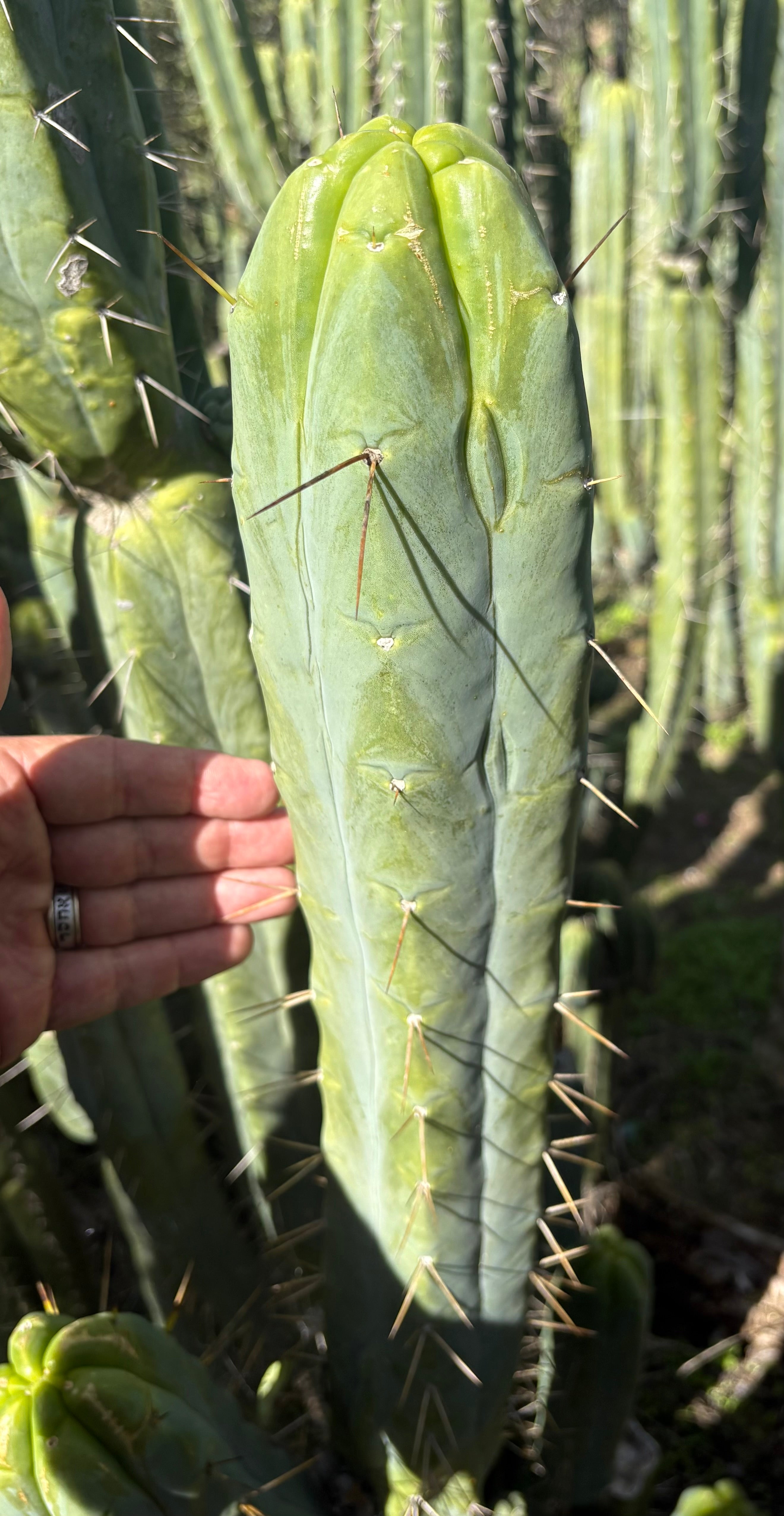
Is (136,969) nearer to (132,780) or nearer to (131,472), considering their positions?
(132,780)

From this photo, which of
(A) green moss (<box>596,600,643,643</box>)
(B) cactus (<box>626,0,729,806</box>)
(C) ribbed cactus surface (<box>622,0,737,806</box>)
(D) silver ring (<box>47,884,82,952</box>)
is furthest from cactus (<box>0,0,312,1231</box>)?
(A) green moss (<box>596,600,643,643</box>)

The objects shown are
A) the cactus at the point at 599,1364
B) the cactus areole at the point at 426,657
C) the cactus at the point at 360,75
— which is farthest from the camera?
the cactus at the point at 360,75

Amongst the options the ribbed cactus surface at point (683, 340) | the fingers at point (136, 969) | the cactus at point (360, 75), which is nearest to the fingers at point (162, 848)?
the fingers at point (136, 969)

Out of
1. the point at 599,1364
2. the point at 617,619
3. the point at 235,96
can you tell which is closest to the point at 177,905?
the point at 599,1364

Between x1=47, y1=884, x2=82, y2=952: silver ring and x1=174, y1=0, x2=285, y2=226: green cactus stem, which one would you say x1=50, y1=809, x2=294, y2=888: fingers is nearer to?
x1=47, y1=884, x2=82, y2=952: silver ring

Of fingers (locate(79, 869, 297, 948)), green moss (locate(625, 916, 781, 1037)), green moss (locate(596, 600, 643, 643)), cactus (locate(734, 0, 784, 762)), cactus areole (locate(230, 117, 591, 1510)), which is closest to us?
cactus areole (locate(230, 117, 591, 1510))

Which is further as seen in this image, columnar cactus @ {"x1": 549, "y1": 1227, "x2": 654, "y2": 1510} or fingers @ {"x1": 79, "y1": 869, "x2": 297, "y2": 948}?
columnar cactus @ {"x1": 549, "y1": 1227, "x2": 654, "y2": 1510}

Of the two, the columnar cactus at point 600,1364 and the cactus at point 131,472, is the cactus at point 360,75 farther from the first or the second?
the columnar cactus at point 600,1364
